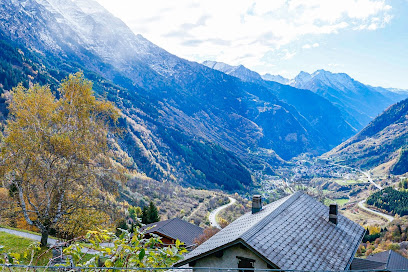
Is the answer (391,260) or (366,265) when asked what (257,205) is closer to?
(366,265)

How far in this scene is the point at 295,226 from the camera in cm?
1645

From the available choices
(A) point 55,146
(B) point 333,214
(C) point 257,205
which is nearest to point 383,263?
(B) point 333,214

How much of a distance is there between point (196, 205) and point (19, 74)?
11273 cm

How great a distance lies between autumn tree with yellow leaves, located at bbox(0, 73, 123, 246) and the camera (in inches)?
755

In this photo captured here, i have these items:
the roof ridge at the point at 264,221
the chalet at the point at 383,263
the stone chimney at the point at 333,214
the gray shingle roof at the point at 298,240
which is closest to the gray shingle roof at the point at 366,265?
the chalet at the point at 383,263

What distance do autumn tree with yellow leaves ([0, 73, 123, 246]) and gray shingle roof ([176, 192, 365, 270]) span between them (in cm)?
938

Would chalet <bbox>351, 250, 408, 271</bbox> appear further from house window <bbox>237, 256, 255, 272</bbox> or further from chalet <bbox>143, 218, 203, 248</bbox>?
house window <bbox>237, 256, 255, 272</bbox>

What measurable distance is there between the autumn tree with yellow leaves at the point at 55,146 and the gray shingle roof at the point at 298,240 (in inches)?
369

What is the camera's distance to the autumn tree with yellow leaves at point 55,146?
63.0 feet

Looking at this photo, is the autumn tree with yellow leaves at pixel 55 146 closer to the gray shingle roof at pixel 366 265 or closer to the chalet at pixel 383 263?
the gray shingle roof at pixel 366 265

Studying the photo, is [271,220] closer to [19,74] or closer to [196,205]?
[196,205]

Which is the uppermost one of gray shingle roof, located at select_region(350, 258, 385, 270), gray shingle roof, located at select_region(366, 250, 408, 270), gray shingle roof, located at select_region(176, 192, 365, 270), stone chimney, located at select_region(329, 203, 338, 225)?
stone chimney, located at select_region(329, 203, 338, 225)

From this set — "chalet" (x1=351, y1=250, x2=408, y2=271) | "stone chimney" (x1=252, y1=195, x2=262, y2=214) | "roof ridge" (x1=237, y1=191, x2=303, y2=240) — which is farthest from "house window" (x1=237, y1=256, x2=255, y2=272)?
"chalet" (x1=351, y1=250, x2=408, y2=271)

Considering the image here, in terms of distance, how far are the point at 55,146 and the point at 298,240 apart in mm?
15011
